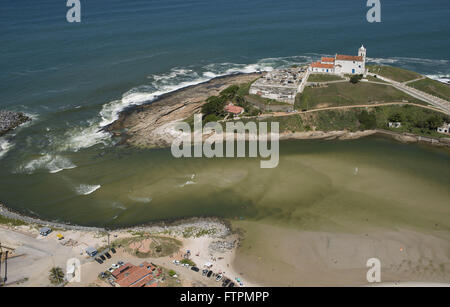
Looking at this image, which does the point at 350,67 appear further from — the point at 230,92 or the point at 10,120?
the point at 10,120

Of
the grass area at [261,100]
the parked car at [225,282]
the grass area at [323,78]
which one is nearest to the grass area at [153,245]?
the parked car at [225,282]

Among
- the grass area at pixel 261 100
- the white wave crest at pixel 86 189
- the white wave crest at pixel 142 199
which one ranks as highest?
the grass area at pixel 261 100

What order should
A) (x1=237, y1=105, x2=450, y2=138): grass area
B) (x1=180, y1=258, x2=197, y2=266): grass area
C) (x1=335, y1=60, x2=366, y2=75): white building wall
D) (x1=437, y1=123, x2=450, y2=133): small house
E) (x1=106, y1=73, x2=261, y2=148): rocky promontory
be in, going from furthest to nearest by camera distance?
(x1=335, y1=60, x2=366, y2=75): white building wall, (x1=106, y1=73, x2=261, y2=148): rocky promontory, (x1=237, y1=105, x2=450, y2=138): grass area, (x1=437, y1=123, x2=450, y2=133): small house, (x1=180, y1=258, x2=197, y2=266): grass area

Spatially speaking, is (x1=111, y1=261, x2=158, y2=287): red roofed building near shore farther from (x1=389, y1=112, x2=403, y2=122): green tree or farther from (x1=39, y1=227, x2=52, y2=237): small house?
(x1=389, y1=112, x2=403, y2=122): green tree

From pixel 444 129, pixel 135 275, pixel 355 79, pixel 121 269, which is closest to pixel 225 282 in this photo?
pixel 135 275

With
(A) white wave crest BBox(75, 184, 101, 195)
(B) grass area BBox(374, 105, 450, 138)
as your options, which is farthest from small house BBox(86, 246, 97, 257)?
(B) grass area BBox(374, 105, 450, 138)

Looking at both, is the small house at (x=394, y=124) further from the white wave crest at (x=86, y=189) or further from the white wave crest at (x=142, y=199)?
the white wave crest at (x=86, y=189)

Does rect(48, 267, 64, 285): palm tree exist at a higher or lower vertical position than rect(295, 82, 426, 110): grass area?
lower

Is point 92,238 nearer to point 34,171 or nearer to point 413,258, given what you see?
point 34,171
